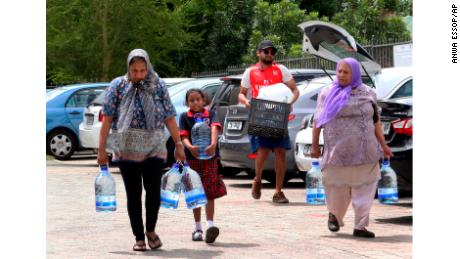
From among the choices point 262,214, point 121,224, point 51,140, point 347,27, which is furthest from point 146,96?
point 347,27

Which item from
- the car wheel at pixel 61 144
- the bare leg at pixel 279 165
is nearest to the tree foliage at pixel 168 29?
the car wheel at pixel 61 144

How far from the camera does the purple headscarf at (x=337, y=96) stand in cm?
1049

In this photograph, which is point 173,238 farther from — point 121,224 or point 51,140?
point 51,140

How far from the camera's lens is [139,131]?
31.4 ft

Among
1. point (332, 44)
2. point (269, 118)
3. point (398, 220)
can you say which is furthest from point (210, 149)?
point (332, 44)

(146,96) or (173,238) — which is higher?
(146,96)

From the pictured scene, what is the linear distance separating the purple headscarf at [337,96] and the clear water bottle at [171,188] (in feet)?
4.98

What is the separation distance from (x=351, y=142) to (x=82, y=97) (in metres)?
13.5

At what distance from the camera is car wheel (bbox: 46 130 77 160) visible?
23219mm

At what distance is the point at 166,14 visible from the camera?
130 ft

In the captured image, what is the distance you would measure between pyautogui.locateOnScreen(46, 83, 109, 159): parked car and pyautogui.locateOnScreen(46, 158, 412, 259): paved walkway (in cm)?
820
